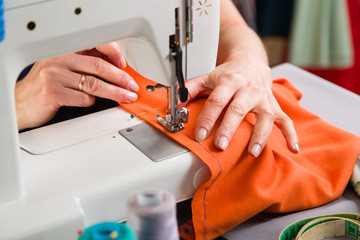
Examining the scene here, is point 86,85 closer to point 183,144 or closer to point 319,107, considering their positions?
point 183,144

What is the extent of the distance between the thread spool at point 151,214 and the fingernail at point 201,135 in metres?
0.40

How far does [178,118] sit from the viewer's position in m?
1.18

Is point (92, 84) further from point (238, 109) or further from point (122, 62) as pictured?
point (238, 109)

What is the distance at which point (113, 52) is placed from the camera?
132cm

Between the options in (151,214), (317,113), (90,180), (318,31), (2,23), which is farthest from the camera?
(318,31)

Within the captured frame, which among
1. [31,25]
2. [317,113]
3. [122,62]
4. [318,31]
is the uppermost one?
[31,25]

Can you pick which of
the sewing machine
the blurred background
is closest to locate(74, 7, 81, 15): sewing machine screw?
the sewing machine

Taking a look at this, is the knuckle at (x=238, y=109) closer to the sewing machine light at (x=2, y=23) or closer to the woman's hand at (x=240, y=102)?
the woman's hand at (x=240, y=102)

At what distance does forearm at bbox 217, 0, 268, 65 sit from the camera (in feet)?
4.93

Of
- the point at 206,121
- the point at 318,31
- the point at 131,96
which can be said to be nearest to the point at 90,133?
the point at 131,96

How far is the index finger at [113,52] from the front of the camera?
1309mm

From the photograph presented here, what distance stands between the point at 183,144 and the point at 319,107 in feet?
1.95

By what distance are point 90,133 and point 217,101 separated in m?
0.29

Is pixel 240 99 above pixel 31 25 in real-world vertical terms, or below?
below
